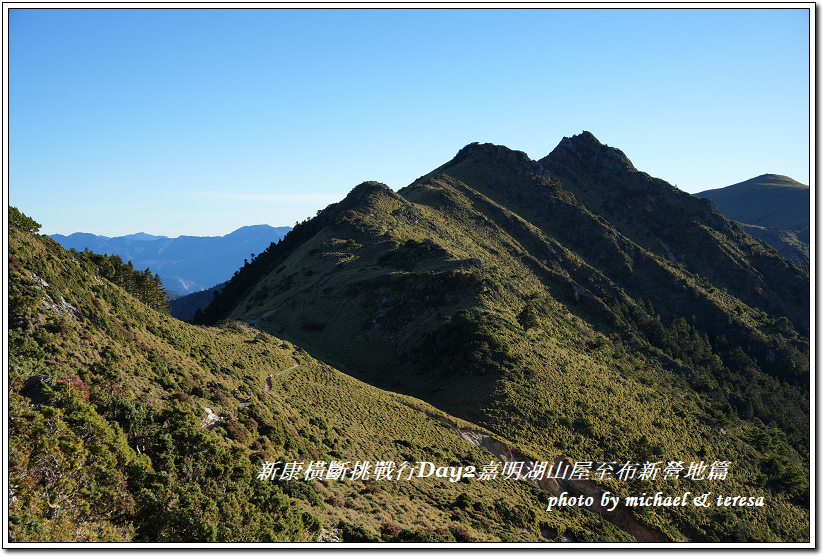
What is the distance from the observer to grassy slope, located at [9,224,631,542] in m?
16.7

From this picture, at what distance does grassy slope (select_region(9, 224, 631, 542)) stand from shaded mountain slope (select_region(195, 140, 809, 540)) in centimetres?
1425

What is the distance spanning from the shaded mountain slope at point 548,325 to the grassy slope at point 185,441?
1425 cm

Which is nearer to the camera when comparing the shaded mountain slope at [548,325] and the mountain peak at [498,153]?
the shaded mountain slope at [548,325]

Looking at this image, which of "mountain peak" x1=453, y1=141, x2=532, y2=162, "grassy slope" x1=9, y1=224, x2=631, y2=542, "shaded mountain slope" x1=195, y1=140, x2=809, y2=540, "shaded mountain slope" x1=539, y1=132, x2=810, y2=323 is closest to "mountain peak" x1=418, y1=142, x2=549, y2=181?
"mountain peak" x1=453, y1=141, x2=532, y2=162

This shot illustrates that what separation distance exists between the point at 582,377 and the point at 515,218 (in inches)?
3376

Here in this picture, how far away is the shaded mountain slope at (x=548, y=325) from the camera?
56.8m

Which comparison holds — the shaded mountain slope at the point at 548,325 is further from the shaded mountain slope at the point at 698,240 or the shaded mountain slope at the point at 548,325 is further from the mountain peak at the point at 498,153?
the mountain peak at the point at 498,153

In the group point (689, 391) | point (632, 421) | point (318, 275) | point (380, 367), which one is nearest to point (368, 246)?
point (318, 275)

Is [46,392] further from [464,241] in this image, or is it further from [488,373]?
[464,241]

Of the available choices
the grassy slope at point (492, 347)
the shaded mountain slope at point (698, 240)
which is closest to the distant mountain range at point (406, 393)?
the grassy slope at point (492, 347)

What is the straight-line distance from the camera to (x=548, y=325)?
83812 millimetres

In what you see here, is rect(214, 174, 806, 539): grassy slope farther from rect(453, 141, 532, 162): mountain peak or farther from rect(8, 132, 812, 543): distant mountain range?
rect(453, 141, 532, 162): mountain peak
